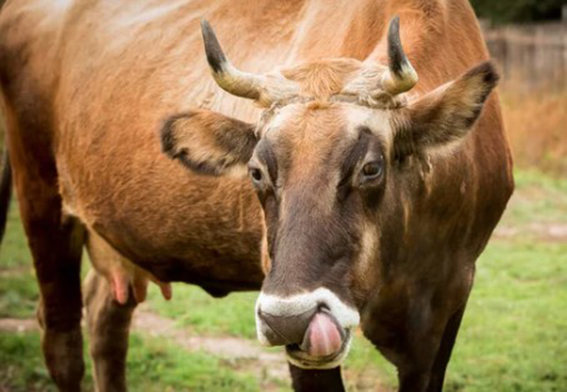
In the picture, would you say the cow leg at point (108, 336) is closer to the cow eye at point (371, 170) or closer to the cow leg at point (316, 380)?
the cow leg at point (316, 380)

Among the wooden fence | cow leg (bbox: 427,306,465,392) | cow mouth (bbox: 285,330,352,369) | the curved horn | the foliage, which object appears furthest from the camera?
the foliage

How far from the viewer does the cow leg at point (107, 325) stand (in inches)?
291

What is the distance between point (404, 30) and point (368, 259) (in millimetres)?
1370

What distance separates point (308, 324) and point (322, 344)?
0.28 feet

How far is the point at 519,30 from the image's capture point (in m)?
25.6

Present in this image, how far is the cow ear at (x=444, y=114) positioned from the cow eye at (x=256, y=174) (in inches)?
21.7

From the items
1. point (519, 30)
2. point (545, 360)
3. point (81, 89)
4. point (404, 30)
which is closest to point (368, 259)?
point (404, 30)

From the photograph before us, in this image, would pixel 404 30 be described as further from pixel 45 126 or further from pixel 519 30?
pixel 519 30

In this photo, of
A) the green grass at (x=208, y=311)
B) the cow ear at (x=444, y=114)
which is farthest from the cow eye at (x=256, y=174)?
the green grass at (x=208, y=311)

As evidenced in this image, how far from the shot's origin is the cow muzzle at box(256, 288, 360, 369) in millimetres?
4094

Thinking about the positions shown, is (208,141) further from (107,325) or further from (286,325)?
(107,325)

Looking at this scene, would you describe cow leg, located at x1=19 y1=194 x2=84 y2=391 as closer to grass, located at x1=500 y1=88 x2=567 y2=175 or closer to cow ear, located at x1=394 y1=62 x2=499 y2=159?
cow ear, located at x1=394 y1=62 x2=499 y2=159

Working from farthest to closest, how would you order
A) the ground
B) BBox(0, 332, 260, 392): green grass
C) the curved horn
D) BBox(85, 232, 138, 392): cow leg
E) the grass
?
1. the grass
2. BBox(0, 332, 260, 392): green grass
3. the ground
4. BBox(85, 232, 138, 392): cow leg
5. the curved horn

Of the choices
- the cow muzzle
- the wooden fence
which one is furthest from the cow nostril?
the wooden fence
